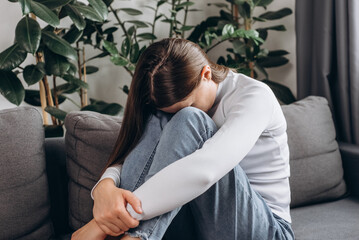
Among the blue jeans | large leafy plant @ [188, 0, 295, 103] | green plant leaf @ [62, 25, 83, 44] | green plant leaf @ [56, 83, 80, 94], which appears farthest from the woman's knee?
large leafy plant @ [188, 0, 295, 103]

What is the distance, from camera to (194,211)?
1.01m

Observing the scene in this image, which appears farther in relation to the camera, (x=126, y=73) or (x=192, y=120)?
(x=126, y=73)

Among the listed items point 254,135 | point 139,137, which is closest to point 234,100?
point 254,135

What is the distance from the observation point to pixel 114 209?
0.92 meters

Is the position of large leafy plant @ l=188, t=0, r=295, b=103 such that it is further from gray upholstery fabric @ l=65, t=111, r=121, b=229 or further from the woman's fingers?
the woman's fingers

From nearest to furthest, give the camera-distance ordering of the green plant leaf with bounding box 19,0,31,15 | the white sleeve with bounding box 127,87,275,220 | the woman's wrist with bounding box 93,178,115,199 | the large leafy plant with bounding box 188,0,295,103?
the white sleeve with bounding box 127,87,275,220
the woman's wrist with bounding box 93,178,115,199
the green plant leaf with bounding box 19,0,31,15
the large leafy plant with bounding box 188,0,295,103

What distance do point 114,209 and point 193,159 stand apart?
8.6 inches

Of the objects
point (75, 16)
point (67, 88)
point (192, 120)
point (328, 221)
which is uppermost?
point (75, 16)

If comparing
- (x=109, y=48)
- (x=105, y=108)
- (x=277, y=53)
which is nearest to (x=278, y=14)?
(x=277, y=53)

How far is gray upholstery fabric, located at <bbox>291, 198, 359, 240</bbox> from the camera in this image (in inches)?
47.2

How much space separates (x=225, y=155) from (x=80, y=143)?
53cm

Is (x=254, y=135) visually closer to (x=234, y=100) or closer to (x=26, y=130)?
(x=234, y=100)

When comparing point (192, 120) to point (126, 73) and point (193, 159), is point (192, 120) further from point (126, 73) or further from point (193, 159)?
point (126, 73)

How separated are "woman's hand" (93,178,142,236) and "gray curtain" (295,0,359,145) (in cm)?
115
